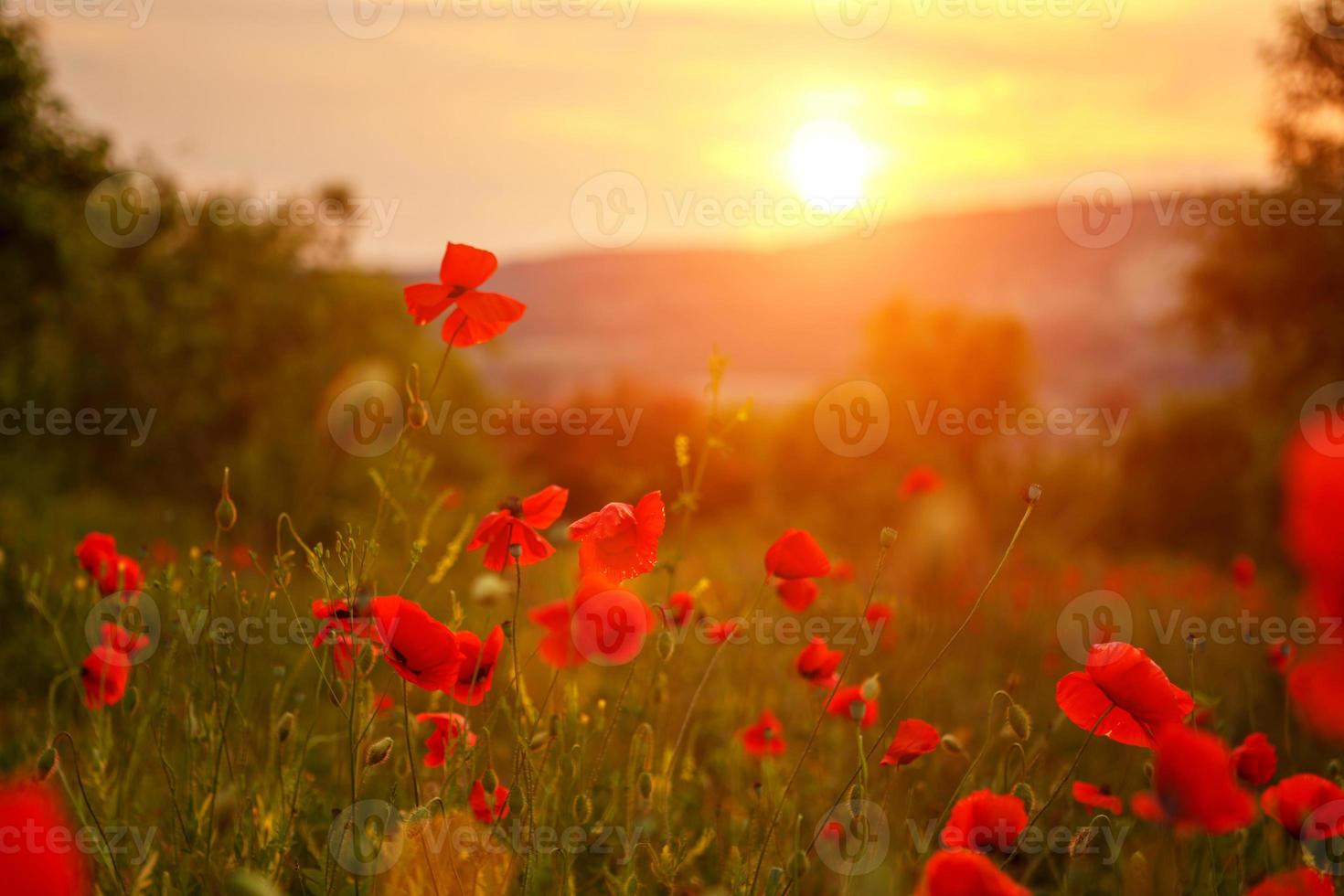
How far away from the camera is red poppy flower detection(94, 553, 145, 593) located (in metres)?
2.34

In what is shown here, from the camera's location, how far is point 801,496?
19.8m

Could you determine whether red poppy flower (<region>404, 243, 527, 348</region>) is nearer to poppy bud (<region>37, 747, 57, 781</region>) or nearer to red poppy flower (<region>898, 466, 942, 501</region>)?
poppy bud (<region>37, 747, 57, 781</region>)

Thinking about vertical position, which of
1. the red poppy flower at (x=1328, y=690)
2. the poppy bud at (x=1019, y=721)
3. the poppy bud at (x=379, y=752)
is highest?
the red poppy flower at (x=1328, y=690)

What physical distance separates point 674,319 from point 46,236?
11772 cm

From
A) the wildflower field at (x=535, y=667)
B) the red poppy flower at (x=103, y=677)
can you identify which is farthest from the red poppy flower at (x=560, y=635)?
the red poppy flower at (x=103, y=677)

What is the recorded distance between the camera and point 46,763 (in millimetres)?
1667

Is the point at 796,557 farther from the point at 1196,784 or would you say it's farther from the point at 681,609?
the point at 1196,784

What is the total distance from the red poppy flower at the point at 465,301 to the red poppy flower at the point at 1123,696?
140 cm

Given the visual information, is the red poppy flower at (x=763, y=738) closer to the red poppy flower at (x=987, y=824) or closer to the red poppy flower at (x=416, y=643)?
the red poppy flower at (x=987, y=824)

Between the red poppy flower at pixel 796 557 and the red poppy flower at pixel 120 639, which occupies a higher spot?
the red poppy flower at pixel 796 557

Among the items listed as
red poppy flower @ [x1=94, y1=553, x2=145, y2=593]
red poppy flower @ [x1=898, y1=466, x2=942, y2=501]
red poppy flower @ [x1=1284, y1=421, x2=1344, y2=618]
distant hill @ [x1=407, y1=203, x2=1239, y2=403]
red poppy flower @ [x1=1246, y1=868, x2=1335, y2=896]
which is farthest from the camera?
distant hill @ [x1=407, y1=203, x2=1239, y2=403]

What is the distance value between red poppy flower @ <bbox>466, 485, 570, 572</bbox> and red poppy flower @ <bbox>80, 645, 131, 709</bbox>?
102cm

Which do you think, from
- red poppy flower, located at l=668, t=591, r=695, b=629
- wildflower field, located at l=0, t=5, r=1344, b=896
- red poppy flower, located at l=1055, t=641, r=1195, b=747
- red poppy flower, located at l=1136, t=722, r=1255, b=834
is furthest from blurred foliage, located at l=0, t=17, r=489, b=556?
red poppy flower, located at l=1136, t=722, r=1255, b=834

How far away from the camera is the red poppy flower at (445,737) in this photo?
1893 mm
